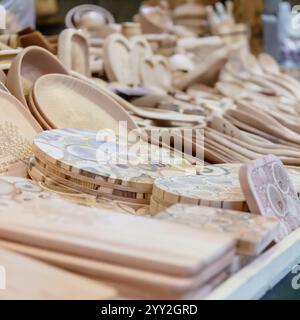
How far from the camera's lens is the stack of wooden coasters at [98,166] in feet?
3.51

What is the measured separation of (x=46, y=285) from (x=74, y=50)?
4.83 feet

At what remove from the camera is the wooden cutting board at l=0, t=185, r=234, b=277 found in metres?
0.73

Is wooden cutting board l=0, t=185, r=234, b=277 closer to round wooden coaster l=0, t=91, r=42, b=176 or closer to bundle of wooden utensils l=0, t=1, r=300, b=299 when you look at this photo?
bundle of wooden utensils l=0, t=1, r=300, b=299

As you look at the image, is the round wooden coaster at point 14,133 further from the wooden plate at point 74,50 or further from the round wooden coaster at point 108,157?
the wooden plate at point 74,50

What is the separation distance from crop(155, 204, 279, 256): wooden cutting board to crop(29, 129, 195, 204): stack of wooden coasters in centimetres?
16

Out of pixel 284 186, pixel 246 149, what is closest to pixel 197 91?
pixel 246 149

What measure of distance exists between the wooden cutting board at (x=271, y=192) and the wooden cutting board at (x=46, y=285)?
0.30 metres

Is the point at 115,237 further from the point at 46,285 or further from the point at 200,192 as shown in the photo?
the point at 200,192

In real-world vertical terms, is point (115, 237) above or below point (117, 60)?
above

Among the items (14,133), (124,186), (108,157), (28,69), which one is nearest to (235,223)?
(124,186)

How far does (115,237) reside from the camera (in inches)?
30.9

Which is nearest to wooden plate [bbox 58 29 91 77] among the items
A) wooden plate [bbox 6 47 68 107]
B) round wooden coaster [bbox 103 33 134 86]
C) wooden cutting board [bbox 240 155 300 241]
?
round wooden coaster [bbox 103 33 134 86]

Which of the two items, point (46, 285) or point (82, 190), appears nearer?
point (46, 285)
